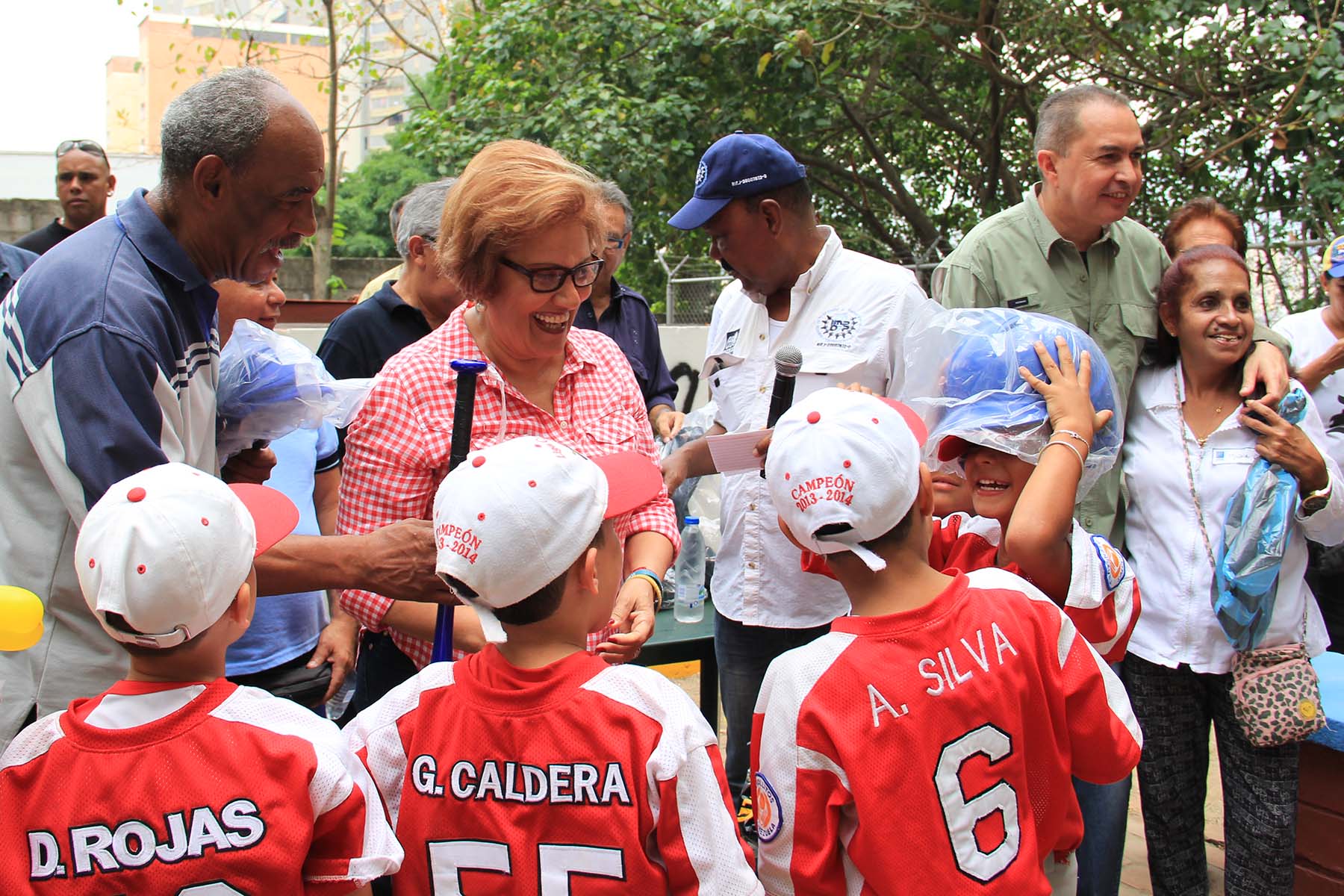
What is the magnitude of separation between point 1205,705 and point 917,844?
1.66m

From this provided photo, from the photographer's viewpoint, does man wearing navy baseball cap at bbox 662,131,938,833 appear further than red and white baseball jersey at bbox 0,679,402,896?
Yes

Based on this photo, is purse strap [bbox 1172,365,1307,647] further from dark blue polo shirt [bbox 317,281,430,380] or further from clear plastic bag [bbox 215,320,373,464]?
dark blue polo shirt [bbox 317,281,430,380]

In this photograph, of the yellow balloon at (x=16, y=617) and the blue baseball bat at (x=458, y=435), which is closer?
the yellow balloon at (x=16, y=617)

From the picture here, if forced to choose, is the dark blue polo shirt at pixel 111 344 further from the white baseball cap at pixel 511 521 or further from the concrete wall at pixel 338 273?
the concrete wall at pixel 338 273

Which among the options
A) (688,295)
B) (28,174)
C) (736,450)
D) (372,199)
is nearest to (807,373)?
(736,450)

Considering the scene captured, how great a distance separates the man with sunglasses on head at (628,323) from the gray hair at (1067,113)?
175 cm

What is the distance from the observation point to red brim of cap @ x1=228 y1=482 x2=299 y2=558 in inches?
69.5

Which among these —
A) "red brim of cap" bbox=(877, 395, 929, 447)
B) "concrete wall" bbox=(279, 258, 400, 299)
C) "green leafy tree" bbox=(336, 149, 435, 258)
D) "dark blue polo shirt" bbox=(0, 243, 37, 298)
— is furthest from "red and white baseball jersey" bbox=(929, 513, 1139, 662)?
"green leafy tree" bbox=(336, 149, 435, 258)

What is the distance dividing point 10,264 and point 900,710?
11.2 ft

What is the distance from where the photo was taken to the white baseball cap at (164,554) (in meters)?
1.53

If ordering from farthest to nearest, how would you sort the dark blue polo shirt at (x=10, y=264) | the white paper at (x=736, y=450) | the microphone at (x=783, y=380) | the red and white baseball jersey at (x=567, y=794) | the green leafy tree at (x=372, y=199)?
the green leafy tree at (x=372, y=199)
the dark blue polo shirt at (x=10, y=264)
the microphone at (x=783, y=380)
the white paper at (x=736, y=450)
the red and white baseball jersey at (x=567, y=794)

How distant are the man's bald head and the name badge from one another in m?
2.46

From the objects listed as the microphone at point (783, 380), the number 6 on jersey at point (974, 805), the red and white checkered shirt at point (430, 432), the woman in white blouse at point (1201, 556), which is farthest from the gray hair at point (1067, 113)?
→ the number 6 on jersey at point (974, 805)

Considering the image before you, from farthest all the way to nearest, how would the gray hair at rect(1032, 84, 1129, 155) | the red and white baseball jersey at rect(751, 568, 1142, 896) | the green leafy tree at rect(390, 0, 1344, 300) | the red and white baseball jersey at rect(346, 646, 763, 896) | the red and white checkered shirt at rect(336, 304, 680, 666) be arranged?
the green leafy tree at rect(390, 0, 1344, 300), the gray hair at rect(1032, 84, 1129, 155), the red and white checkered shirt at rect(336, 304, 680, 666), the red and white baseball jersey at rect(751, 568, 1142, 896), the red and white baseball jersey at rect(346, 646, 763, 896)
